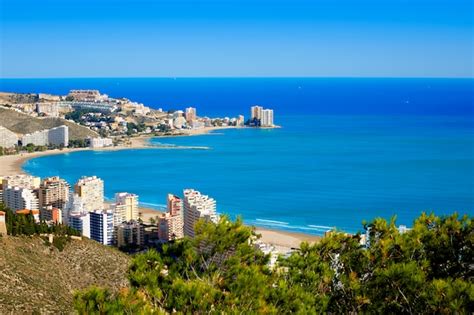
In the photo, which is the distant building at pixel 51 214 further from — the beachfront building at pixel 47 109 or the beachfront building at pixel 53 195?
the beachfront building at pixel 47 109

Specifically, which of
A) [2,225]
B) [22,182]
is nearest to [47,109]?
[22,182]

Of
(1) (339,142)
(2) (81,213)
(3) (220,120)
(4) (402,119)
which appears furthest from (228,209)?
(4) (402,119)

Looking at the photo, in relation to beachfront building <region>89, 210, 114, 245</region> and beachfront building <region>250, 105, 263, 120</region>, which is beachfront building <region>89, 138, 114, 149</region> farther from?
beachfront building <region>89, 210, 114, 245</region>

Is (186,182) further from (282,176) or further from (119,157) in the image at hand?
(119,157)

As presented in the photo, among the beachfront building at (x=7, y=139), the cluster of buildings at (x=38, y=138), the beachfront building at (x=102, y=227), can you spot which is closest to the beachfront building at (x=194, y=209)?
the beachfront building at (x=102, y=227)

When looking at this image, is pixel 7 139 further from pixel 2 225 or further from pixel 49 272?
pixel 49 272

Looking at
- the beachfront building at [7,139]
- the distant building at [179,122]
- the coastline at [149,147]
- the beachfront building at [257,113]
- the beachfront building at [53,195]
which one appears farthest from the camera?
the beachfront building at [257,113]
